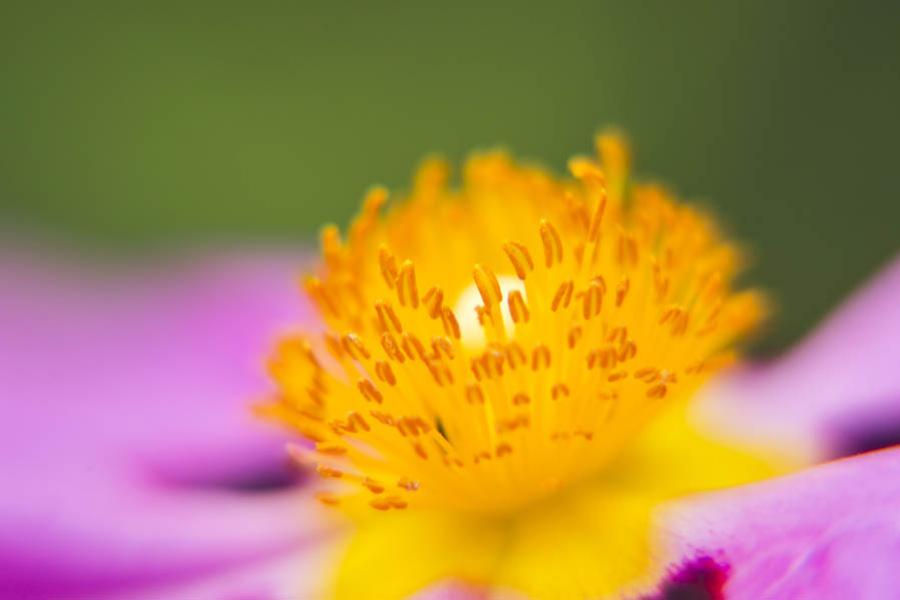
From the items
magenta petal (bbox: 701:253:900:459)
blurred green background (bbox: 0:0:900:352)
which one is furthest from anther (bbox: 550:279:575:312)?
blurred green background (bbox: 0:0:900:352)

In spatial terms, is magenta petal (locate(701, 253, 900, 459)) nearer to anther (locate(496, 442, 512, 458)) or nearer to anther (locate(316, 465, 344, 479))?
anther (locate(496, 442, 512, 458))

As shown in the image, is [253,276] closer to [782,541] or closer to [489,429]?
[489,429]

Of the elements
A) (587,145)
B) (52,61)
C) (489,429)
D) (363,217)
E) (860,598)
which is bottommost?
(860,598)

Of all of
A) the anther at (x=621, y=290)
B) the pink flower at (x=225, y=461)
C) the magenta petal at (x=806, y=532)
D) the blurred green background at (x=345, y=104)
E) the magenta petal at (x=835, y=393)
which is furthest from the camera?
the blurred green background at (x=345, y=104)

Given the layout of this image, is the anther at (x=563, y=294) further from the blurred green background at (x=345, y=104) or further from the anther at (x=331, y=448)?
the blurred green background at (x=345, y=104)

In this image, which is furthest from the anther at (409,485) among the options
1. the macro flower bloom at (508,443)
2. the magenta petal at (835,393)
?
the magenta petal at (835,393)

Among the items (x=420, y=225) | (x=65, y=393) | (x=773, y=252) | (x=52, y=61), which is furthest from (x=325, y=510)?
(x=52, y=61)
